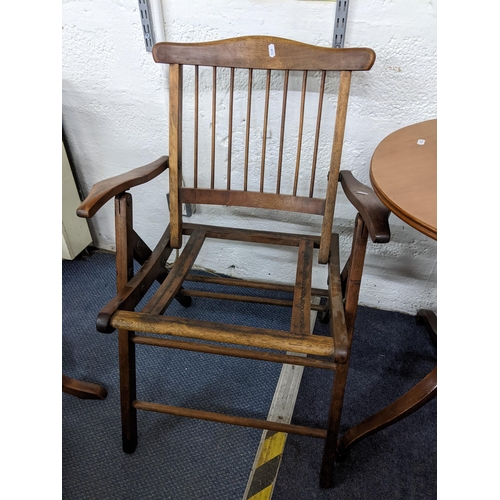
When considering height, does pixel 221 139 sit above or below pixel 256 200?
above

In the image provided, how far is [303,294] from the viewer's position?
46.9 inches

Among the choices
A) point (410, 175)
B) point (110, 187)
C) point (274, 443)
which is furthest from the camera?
point (274, 443)

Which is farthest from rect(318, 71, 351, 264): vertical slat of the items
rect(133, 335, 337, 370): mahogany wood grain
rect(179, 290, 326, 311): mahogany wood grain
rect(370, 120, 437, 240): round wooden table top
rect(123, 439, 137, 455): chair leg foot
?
rect(123, 439, 137, 455): chair leg foot

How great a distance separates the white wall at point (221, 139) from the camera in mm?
1277

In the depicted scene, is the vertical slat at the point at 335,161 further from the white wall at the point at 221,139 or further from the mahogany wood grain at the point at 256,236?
the white wall at the point at 221,139

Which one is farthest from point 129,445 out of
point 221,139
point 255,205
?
point 221,139

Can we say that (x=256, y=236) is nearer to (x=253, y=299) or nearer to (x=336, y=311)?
(x=253, y=299)

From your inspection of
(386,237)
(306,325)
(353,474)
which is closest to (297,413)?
(353,474)

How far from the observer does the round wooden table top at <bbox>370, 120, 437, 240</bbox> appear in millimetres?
807

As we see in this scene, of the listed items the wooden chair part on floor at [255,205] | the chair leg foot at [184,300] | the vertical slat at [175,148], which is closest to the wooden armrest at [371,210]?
the wooden chair part on floor at [255,205]

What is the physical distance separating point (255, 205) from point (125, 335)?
1.75 feet

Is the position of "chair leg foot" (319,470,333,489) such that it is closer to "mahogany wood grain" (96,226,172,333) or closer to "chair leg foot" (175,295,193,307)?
"mahogany wood grain" (96,226,172,333)

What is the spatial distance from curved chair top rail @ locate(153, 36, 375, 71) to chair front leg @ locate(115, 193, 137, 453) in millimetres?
415
